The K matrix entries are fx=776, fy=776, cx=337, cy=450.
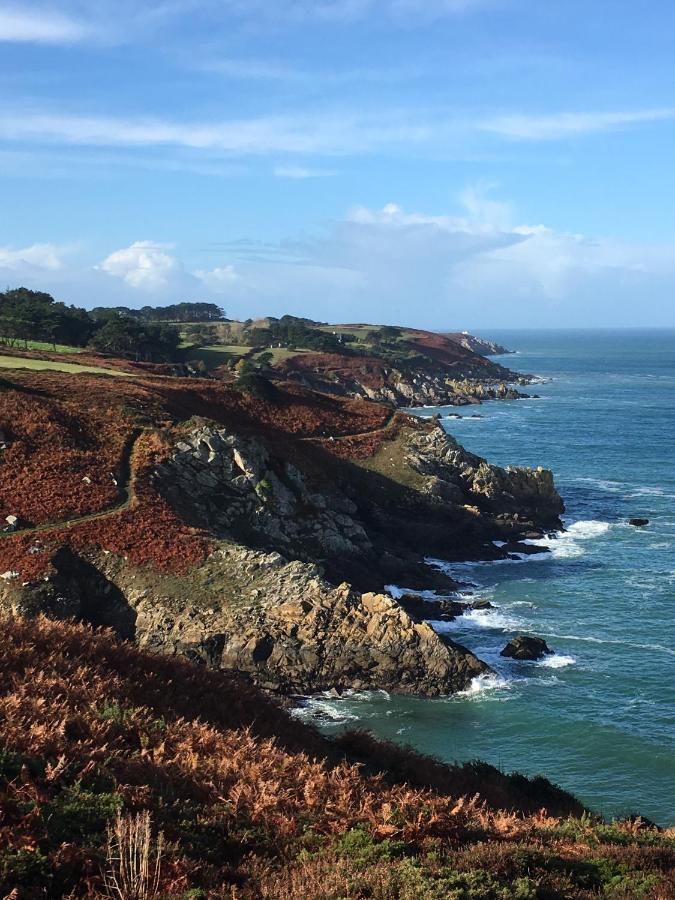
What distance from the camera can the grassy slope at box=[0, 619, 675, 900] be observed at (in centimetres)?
1116

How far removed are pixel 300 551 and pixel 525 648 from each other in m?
15.3

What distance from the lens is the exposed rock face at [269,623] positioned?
3600 centimetres

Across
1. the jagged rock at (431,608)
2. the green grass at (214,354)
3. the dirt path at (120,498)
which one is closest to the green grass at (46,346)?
the green grass at (214,354)

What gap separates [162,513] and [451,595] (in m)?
18.3

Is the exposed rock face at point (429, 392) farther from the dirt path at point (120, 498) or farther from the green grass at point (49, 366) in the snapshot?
the dirt path at point (120, 498)

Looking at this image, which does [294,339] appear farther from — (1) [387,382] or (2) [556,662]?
(2) [556,662]

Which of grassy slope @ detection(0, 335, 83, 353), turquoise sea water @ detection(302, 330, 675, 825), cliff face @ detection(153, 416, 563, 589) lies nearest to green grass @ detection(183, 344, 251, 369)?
grassy slope @ detection(0, 335, 83, 353)

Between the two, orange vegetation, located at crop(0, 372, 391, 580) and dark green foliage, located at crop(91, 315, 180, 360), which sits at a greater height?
dark green foliage, located at crop(91, 315, 180, 360)

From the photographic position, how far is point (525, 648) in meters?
39.0

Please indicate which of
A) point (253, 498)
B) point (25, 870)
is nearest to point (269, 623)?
point (253, 498)

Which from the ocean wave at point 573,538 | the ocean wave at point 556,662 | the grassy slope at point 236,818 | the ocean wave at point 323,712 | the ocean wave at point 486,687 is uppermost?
the grassy slope at point 236,818

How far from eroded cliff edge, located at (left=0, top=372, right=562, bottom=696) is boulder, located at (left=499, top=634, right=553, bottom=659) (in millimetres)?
2998

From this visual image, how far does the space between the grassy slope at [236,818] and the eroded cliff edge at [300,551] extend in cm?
1751

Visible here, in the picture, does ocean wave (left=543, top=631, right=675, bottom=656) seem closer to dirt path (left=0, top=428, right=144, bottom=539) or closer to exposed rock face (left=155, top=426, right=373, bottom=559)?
exposed rock face (left=155, top=426, right=373, bottom=559)
